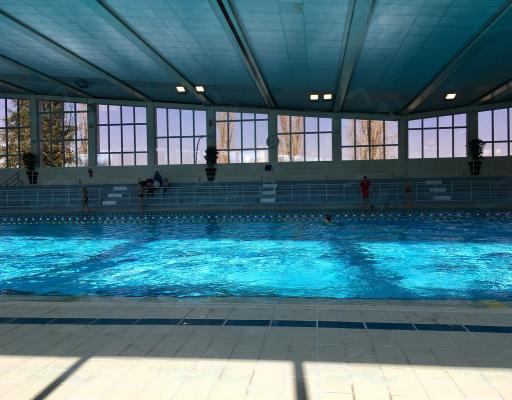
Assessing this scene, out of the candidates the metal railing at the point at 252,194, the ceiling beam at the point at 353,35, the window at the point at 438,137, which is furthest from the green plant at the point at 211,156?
the window at the point at 438,137

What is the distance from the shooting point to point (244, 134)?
22312mm

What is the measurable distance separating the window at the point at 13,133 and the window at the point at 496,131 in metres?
21.1

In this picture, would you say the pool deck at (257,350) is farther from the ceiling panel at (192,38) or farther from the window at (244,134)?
the window at (244,134)

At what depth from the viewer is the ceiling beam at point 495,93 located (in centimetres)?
1626

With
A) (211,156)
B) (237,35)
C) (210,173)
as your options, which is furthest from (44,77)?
(237,35)

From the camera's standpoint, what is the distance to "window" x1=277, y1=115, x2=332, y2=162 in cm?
2188

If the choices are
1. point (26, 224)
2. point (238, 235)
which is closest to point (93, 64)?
point (26, 224)

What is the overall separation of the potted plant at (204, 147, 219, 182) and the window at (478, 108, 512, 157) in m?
11.6

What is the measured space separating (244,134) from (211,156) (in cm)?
229

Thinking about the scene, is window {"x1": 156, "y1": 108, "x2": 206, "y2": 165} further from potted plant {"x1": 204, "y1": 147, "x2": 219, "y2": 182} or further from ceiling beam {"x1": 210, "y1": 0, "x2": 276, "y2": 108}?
ceiling beam {"x1": 210, "y1": 0, "x2": 276, "y2": 108}

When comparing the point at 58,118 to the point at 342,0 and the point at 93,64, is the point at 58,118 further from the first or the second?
the point at 342,0

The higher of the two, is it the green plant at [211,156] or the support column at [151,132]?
the support column at [151,132]

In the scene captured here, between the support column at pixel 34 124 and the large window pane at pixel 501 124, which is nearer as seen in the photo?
the large window pane at pixel 501 124

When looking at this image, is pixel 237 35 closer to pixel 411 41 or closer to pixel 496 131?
pixel 411 41
